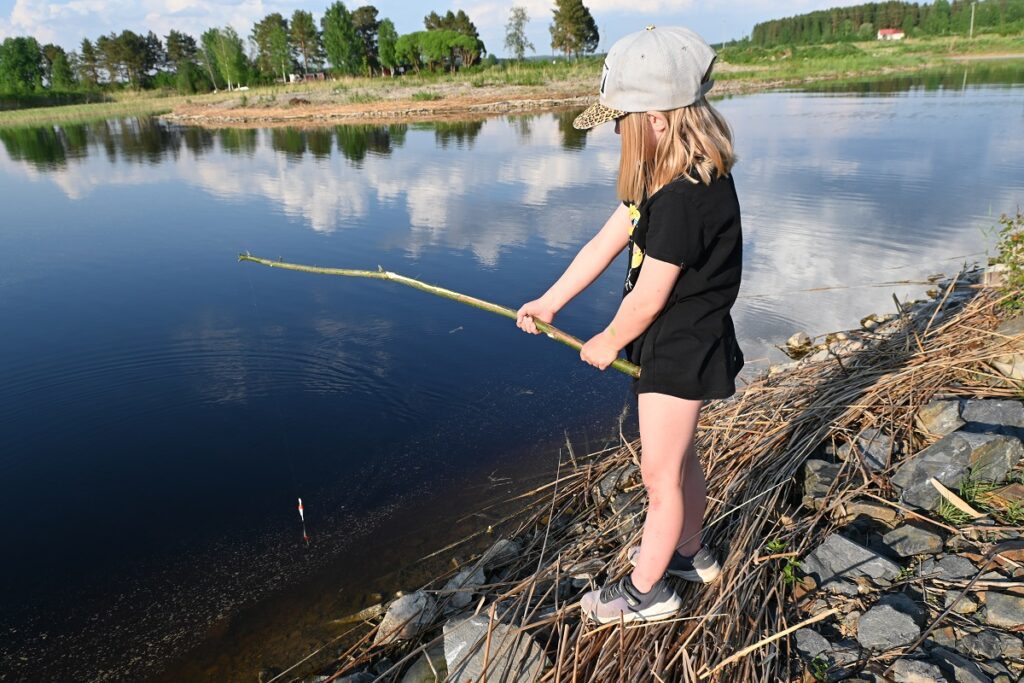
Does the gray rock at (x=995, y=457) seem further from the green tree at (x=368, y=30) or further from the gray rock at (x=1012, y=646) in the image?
the green tree at (x=368, y=30)

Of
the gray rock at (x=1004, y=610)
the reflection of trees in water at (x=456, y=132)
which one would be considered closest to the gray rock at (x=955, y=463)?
the gray rock at (x=1004, y=610)

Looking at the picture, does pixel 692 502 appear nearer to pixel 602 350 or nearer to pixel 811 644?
pixel 811 644

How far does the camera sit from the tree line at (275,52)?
60531mm

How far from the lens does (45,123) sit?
37312 mm

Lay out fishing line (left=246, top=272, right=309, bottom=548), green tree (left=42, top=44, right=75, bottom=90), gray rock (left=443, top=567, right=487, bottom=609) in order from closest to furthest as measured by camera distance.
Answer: gray rock (left=443, top=567, right=487, bottom=609) < fishing line (left=246, top=272, right=309, bottom=548) < green tree (left=42, top=44, right=75, bottom=90)

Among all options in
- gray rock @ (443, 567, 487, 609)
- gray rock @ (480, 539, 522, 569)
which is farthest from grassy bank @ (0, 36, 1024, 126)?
gray rock @ (443, 567, 487, 609)

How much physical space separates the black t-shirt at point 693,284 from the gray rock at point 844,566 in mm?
911

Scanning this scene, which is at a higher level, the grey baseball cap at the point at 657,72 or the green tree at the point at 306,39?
the green tree at the point at 306,39

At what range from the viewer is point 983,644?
6.33 feet

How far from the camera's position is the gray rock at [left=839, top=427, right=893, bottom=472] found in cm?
289

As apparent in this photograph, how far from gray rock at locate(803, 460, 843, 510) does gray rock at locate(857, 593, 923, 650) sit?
63 cm

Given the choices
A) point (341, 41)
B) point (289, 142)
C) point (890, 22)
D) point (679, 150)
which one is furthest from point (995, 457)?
point (890, 22)

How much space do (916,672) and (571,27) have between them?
69.3m

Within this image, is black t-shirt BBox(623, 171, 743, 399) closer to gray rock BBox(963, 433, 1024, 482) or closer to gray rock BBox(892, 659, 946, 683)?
gray rock BBox(892, 659, 946, 683)
